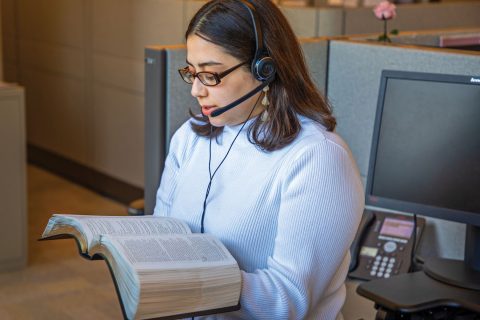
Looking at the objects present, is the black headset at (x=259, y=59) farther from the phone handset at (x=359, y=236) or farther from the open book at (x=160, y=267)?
the phone handset at (x=359, y=236)

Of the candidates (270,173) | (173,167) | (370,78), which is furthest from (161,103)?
(270,173)

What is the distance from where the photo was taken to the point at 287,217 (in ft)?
3.92

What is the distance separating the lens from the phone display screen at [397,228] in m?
1.79

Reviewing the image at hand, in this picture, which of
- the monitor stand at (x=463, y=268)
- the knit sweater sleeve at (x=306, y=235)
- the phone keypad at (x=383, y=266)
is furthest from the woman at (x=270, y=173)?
the phone keypad at (x=383, y=266)

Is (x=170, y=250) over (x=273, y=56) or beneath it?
beneath

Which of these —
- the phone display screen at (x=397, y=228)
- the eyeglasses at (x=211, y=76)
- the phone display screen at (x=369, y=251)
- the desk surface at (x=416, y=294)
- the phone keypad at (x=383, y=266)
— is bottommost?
the phone keypad at (x=383, y=266)

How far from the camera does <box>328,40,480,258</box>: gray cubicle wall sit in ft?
6.06

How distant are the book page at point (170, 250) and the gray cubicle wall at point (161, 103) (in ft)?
2.26

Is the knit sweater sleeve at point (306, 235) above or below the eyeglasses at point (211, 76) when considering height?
below

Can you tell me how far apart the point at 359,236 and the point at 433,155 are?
380 mm

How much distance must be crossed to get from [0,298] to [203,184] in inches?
70.0

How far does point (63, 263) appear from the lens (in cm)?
321

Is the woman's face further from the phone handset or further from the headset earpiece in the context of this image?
the phone handset

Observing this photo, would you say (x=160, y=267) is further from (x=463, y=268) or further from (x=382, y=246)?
(x=382, y=246)
